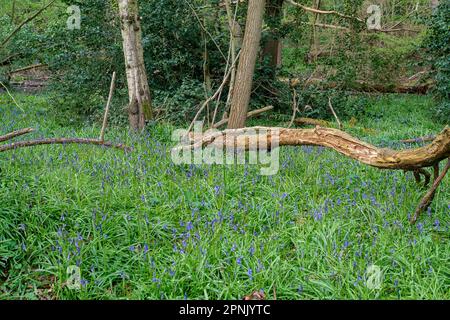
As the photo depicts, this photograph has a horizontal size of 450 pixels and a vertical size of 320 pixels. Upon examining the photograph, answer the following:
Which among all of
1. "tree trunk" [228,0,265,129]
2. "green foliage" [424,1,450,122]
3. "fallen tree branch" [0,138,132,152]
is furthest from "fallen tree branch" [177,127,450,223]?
"green foliage" [424,1,450,122]

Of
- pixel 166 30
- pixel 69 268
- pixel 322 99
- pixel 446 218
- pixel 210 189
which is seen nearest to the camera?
pixel 69 268

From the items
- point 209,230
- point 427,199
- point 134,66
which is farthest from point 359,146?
point 134,66

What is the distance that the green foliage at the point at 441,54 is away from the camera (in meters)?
12.1

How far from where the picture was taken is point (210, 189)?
5.02m

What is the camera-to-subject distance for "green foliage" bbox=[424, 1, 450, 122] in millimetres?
12070

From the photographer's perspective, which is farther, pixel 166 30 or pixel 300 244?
pixel 166 30

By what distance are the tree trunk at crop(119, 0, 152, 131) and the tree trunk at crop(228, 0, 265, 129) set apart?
5.29ft

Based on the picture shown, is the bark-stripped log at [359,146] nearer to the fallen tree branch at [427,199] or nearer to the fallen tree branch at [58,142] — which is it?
the fallen tree branch at [427,199]

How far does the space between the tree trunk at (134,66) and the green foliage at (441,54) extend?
301 inches

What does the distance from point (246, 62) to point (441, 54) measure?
23.1 feet

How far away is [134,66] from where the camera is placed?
27.6 ft

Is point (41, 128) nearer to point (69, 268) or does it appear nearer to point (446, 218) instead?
point (69, 268)
